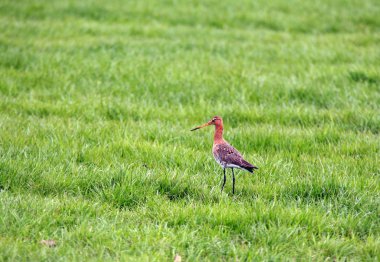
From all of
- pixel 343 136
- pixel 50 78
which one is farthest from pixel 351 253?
pixel 50 78

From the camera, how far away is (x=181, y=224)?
15.6 ft

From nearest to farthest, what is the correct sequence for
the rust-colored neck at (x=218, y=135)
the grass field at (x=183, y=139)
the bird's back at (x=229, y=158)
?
the grass field at (x=183, y=139), the bird's back at (x=229, y=158), the rust-colored neck at (x=218, y=135)

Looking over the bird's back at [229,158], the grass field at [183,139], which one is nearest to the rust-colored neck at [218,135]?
the bird's back at [229,158]

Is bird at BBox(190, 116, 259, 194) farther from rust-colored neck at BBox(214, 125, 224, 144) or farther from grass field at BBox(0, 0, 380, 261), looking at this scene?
grass field at BBox(0, 0, 380, 261)

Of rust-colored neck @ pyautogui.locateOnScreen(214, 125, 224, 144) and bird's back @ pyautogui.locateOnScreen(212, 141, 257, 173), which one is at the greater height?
rust-colored neck @ pyautogui.locateOnScreen(214, 125, 224, 144)

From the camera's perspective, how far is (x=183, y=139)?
22.6ft

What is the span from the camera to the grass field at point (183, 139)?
4.50 meters

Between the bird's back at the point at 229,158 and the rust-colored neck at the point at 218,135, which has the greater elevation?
the rust-colored neck at the point at 218,135

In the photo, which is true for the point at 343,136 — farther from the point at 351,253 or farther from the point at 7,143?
the point at 7,143

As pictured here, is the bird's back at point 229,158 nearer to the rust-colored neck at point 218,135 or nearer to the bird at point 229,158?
the bird at point 229,158

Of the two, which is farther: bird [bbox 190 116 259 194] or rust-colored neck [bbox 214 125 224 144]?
rust-colored neck [bbox 214 125 224 144]

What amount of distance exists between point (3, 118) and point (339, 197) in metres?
4.42

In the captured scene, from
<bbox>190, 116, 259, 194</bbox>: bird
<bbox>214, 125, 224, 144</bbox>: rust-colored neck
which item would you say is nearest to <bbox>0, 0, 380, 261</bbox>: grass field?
<bbox>190, 116, 259, 194</bbox>: bird

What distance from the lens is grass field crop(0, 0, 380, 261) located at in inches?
177
